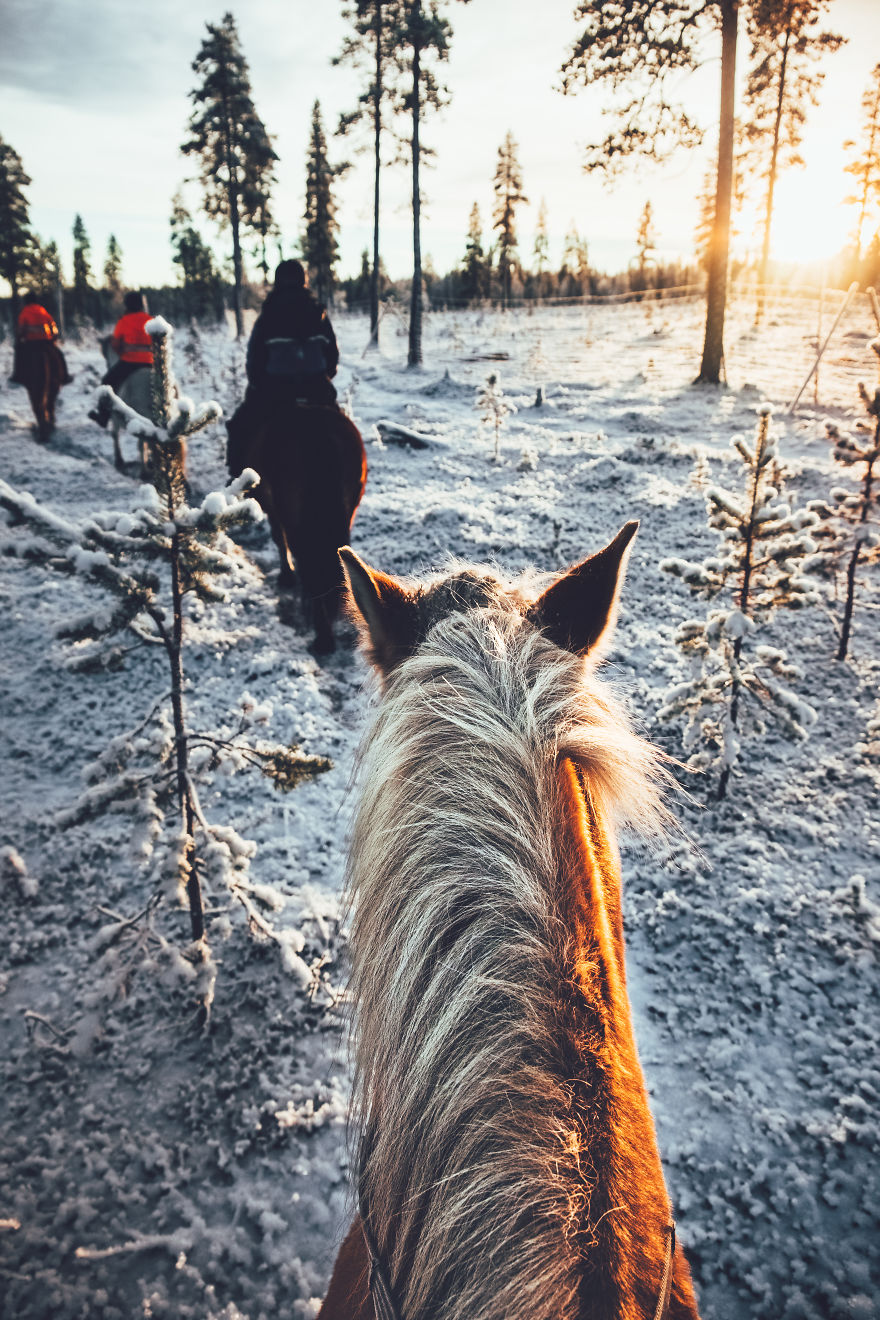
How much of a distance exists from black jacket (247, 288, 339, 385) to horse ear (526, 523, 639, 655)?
5.47 meters

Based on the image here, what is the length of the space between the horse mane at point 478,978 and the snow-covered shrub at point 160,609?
1.33 metres

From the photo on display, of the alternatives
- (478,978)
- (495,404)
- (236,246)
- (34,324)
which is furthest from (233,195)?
(478,978)

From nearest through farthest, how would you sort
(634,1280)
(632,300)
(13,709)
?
(634,1280), (13,709), (632,300)

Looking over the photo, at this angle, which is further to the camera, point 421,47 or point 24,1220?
point 421,47

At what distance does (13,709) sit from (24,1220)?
11.4ft

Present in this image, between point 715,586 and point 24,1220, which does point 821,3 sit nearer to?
point 715,586

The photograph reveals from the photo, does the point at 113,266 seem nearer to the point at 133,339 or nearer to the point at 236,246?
the point at 236,246

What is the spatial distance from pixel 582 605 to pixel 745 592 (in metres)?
3.21

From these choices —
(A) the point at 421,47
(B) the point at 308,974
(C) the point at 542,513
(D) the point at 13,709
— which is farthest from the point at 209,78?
(B) the point at 308,974

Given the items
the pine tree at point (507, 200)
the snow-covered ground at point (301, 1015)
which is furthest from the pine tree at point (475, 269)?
the snow-covered ground at point (301, 1015)

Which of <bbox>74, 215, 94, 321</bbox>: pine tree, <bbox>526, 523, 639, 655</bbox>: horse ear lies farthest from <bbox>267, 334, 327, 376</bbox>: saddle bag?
<bbox>74, 215, 94, 321</bbox>: pine tree

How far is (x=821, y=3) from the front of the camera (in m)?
13.0

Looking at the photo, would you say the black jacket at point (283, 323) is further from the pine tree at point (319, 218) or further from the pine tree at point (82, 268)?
the pine tree at point (82, 268)

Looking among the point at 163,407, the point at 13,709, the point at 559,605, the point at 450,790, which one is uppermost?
the point at 163,407
